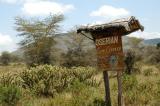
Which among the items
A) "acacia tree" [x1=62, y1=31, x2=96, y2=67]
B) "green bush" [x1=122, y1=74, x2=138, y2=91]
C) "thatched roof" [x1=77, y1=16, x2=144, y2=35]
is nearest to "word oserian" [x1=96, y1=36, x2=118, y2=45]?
"thatched roof" [x1=77, y1=16, x2=144, y2=35]

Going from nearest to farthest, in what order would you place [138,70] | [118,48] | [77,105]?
[118,48] < [77,105] < [138,70]

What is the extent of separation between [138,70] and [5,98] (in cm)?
1861

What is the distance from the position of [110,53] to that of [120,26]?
0.82 m

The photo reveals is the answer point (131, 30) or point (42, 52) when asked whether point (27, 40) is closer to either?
point (42, 52)

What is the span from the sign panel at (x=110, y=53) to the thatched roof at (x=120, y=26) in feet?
0.88

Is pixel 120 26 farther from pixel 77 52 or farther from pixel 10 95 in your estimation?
pixel 77 52

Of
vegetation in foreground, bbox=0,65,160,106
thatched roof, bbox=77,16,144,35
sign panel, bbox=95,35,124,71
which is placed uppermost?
thatched roof, bbox=77,16,144,35

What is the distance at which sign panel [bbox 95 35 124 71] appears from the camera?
462 inches

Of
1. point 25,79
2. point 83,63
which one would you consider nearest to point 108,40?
point 25,79

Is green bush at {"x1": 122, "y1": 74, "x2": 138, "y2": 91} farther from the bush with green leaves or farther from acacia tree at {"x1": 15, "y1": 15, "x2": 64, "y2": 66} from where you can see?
acacia tree at {"x1": 15, "y1": 15, "x2": 64, "y2": 66}

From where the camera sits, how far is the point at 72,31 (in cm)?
5041

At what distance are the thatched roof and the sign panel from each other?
267 mm

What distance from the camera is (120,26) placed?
458 inches

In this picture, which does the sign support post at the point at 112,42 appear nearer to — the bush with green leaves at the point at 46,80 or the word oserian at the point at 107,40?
the word oserian at the point at 107,40
